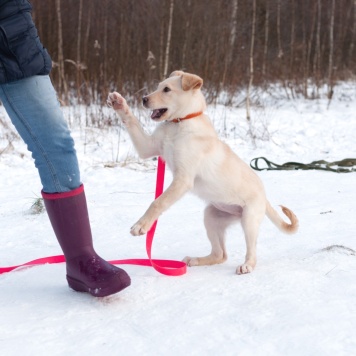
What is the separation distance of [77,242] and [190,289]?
467mm

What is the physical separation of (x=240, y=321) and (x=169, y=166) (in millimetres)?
987

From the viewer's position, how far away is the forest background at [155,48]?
9616 mm

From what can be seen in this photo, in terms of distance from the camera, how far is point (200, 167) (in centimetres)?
254

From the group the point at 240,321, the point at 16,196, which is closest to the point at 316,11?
the point at 16,196

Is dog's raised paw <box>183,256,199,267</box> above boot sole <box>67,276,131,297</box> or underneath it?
underneath

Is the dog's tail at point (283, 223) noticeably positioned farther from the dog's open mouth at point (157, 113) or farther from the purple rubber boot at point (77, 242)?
the purple rubber boot at point (77, 242)

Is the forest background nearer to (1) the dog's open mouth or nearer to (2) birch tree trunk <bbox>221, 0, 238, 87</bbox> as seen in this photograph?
(2) birch tree trunk <bbox>221, 0, 238, 87</bbox>

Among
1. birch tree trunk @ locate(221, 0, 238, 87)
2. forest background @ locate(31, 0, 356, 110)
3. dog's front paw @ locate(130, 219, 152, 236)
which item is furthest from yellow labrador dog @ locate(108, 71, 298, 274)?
birch tree trunk @ locate(221, 0, 238, 87)

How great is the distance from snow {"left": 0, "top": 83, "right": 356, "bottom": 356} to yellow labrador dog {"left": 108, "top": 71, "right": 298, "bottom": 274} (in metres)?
0.16

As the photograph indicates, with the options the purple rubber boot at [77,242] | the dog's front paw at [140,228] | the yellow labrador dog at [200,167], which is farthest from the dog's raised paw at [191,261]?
the purple rubber boot at [77,242]

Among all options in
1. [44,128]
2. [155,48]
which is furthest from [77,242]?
[155,48]

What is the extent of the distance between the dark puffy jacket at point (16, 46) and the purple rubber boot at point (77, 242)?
0.47m

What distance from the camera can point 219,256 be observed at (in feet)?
8.61

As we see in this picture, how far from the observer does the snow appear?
1688 mm
